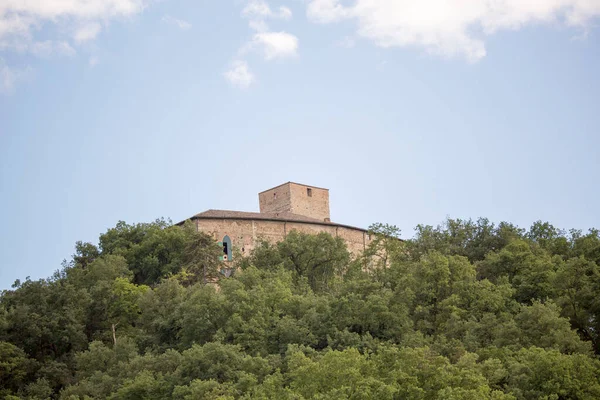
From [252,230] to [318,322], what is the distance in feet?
70.6

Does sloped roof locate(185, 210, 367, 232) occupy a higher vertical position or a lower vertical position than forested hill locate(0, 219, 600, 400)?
higher

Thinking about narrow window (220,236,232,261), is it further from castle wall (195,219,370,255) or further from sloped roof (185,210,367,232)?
sloped roof (185,210,367,232)

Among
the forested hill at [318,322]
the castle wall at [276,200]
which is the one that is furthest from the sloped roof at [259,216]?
the forested hill at [318,322]

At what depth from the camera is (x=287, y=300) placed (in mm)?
55469

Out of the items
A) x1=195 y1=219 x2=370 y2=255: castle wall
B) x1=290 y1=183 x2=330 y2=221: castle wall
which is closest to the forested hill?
x1=195 y1=219 x2=370 y2=255: castle wall

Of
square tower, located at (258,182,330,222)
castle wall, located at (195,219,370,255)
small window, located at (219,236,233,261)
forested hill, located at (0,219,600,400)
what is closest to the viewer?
forested hill, located at (0,219,600,400)

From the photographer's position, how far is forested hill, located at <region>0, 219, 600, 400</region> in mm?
44500

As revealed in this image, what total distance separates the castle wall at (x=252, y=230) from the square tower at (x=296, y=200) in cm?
361

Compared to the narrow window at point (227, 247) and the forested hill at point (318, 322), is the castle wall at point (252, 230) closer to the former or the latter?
the narrow window at point (227, 247)

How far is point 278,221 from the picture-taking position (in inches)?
2948

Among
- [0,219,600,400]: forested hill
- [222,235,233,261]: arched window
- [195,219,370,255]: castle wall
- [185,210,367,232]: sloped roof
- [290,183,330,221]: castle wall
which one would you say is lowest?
[0,219,600,400]: forested hill

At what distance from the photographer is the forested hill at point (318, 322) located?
4450 cm

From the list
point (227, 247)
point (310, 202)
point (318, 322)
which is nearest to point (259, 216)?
point (227, 247)

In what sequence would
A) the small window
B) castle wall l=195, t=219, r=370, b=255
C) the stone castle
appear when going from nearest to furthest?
the small window → castle wall l=195, t=219, r=370, b=255 → the stone castle
